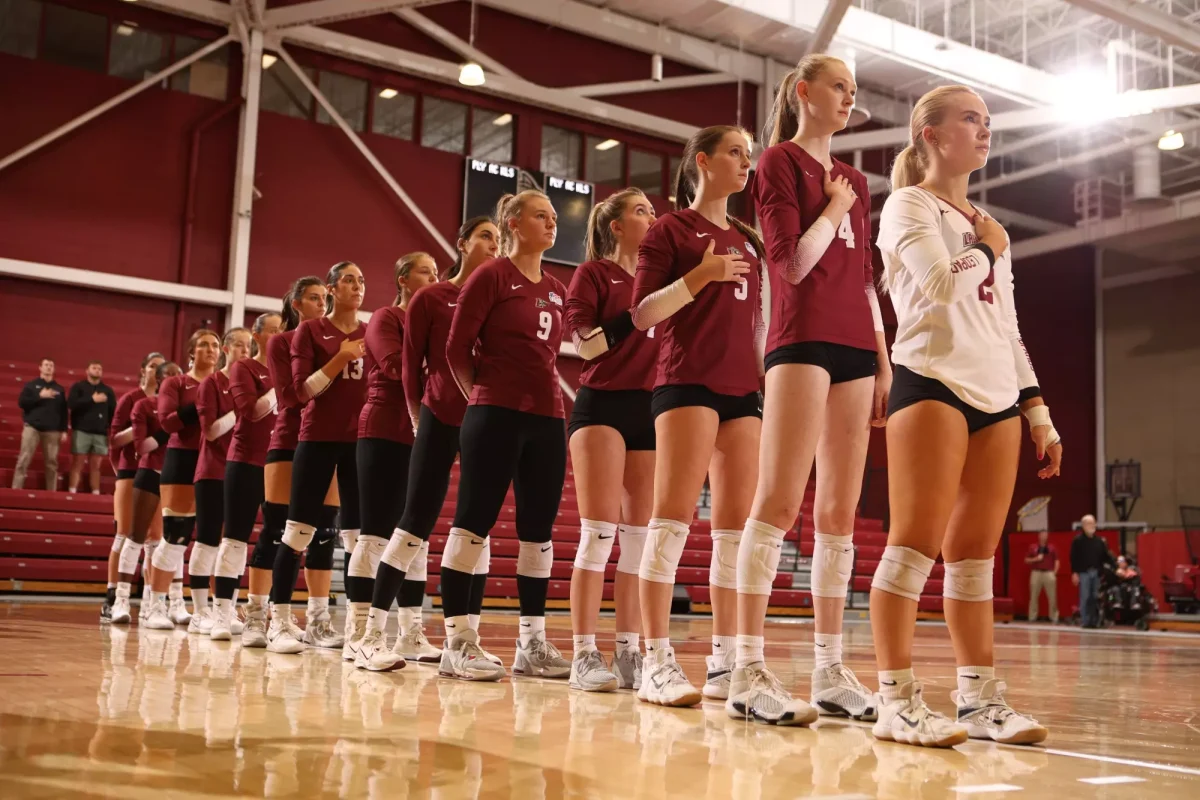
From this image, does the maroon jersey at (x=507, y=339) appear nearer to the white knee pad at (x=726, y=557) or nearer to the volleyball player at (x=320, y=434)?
the white knee pad at (x=726, y=557)

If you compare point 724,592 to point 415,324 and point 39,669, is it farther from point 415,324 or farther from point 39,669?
point 39,669

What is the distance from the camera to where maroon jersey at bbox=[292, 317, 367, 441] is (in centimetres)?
517

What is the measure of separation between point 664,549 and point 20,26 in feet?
48.4

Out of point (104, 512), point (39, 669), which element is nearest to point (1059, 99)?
point (104, 512)

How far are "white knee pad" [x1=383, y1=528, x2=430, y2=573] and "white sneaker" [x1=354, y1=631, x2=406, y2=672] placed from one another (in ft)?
0.90

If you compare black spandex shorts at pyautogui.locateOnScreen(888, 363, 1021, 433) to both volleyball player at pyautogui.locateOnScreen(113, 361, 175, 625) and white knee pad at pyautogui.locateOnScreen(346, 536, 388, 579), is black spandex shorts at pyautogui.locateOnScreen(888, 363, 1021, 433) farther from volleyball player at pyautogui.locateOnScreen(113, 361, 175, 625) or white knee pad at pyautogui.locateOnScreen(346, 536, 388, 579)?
volleyball player at pyautogui.locateOnScreen(113, 361, 175, 625)

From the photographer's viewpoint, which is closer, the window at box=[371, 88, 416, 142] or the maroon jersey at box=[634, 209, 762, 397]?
the maroon jersey at box=[634, 209, 762, 397]

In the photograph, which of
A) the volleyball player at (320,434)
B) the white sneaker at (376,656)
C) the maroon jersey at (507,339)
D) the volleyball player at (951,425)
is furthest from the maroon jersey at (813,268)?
the volleyball player at (320,434)

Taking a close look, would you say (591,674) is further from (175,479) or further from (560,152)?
(560,152)

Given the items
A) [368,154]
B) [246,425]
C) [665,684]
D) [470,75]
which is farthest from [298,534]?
[368,154]

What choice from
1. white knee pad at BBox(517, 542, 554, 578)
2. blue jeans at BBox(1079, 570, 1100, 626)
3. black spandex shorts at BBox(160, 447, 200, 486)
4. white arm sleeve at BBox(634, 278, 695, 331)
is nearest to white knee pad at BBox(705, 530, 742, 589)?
white arm sleeve at BBox(634, 278, 695, 331)

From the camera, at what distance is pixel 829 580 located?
10.3ft

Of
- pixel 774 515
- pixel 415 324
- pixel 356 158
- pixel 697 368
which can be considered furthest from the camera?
pixel 356 158

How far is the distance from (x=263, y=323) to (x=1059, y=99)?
15.1 metres
